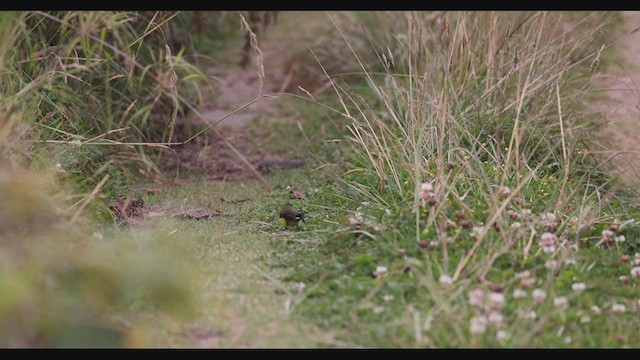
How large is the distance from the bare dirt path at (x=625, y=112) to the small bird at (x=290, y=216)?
1.64 meters

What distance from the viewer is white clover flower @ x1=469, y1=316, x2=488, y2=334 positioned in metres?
2.84

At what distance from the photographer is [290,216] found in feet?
13.0

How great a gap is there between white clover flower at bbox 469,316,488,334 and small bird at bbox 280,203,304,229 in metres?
1.24

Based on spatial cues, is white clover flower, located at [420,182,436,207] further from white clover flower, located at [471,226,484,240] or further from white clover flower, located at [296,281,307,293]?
white clover flower, located at [296,281,307,293]

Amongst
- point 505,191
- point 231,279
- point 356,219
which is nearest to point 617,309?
point 505,191

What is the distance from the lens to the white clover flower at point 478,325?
112 inches

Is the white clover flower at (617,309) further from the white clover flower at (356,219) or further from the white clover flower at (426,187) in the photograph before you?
the white clover flower at (356,219)

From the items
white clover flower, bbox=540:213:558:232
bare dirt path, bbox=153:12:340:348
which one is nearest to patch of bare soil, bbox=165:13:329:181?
bare dirt path, bbox=153:12:340:348

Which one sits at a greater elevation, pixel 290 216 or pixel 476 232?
pixel 476 232

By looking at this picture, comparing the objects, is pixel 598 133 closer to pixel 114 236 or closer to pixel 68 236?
pixel 114 236

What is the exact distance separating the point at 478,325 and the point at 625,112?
10.9 feet

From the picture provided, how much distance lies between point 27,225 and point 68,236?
0.22 m

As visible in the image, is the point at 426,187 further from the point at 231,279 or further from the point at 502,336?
the point at 502,336

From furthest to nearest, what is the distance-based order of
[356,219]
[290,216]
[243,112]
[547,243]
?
[243,112] < [290,216] < [356,219] < [547,243]
